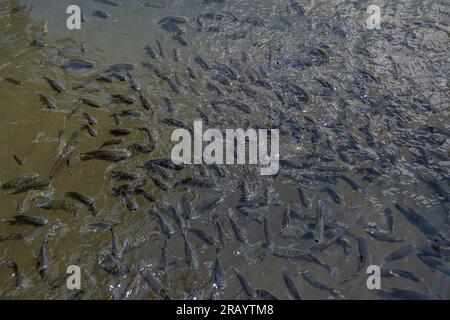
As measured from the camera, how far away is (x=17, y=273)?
5.74 m

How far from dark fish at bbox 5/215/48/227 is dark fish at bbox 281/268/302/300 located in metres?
3.31

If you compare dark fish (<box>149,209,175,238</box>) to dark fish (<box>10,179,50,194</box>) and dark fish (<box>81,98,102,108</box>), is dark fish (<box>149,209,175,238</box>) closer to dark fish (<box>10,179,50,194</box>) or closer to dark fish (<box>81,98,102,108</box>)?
dark fish (<box>10,179,50,194</box>)

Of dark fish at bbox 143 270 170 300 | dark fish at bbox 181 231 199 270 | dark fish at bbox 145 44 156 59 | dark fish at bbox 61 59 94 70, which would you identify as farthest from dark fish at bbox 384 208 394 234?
dark fish at bbox 61 59 94 70

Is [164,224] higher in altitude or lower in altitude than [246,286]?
higher

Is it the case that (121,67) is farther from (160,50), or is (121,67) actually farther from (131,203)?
(131,203)

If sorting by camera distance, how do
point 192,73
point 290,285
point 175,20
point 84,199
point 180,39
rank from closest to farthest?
point 290,285 → point 84,199 → point 192,73 → point 180,39 → point 175,20

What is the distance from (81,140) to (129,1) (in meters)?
4.70

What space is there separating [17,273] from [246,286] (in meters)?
2.88

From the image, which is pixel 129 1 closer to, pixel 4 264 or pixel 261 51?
pixel 261 51

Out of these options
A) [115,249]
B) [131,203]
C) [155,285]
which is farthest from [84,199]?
[155,285]

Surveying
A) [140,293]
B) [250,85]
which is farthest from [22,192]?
[250,85]

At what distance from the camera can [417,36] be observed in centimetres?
989

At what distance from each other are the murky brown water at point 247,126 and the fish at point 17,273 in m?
0.05

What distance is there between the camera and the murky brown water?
19.4 ft
